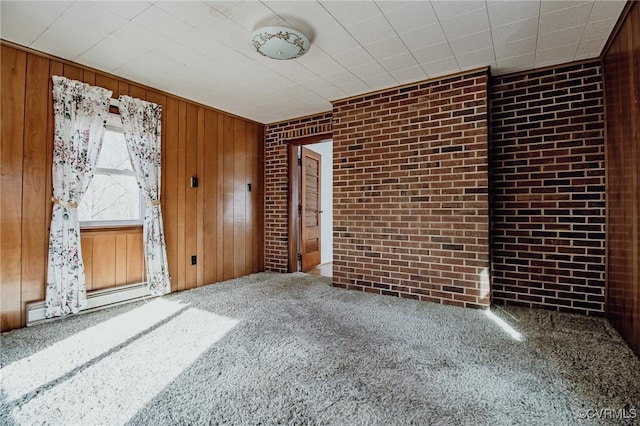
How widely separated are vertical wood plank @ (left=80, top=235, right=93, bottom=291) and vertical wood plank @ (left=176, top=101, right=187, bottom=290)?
875 millimetres

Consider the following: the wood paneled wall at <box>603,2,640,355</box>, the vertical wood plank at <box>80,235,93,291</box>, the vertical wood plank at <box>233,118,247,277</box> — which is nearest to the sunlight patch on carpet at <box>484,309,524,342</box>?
the wood paneled wall at <box>603,2,640,355</box>

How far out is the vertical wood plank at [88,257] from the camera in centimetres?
280

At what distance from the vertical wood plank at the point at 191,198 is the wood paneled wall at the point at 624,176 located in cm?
398

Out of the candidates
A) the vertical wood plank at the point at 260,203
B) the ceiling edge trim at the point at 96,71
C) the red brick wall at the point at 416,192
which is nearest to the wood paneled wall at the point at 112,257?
the ceiling edge trim at the point at 96,71

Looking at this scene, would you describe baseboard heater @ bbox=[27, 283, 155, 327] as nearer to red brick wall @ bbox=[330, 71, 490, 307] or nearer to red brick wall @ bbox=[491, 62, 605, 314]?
red brick wall @ bbox=[330, 71, 490, 307]

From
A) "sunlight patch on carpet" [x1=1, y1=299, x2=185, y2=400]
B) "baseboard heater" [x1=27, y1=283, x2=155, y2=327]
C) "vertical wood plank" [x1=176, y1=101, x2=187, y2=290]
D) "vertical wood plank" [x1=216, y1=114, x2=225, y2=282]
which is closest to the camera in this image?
"sunlight patch on carpet" [x1=1, y1=299, x2=185, y2=400]

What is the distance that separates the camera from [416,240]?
3207 mm

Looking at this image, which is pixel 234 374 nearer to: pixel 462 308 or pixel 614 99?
pixel 462 308

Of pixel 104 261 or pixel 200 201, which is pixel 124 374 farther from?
pixel 200 201

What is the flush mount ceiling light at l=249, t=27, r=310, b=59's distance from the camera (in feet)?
7.14

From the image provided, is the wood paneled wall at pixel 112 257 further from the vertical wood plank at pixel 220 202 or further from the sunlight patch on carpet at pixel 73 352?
the vertical wood plank at pixel 220 202

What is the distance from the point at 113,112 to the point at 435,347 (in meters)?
3.55

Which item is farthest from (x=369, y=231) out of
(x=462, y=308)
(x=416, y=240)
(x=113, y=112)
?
(x=113, y=112)

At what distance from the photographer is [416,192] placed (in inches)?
126
